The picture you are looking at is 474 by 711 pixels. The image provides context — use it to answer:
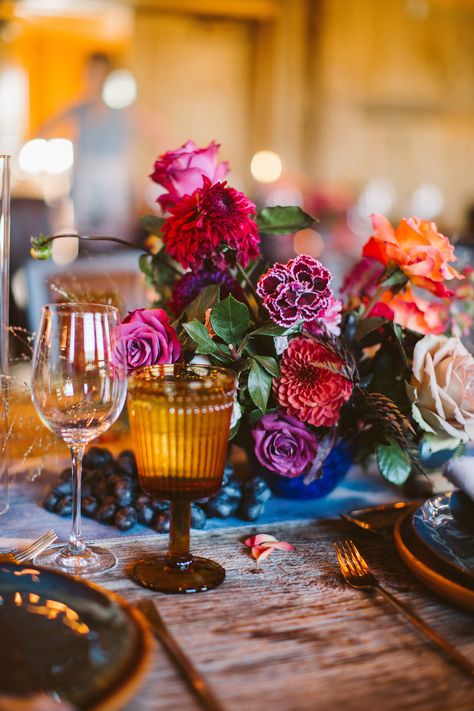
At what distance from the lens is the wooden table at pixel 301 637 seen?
501 millimetres

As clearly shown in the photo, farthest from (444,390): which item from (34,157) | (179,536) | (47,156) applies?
(34,157)

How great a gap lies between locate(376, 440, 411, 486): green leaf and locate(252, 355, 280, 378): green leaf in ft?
0.52

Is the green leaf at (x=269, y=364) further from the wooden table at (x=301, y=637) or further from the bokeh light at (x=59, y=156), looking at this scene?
the bokeh light at (x=59, y=156)

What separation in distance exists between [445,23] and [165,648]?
5781 millimetres

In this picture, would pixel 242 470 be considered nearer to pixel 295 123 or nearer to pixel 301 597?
pixel 301 597

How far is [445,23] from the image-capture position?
17.9 ft

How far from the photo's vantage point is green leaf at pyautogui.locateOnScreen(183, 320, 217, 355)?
77 centimetres

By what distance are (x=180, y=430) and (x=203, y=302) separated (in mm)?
219

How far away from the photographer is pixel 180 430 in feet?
2.13

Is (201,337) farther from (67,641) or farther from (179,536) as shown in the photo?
(67,641)

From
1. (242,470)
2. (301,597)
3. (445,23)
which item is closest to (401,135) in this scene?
(445,23)

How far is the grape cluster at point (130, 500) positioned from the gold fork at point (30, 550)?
8cm

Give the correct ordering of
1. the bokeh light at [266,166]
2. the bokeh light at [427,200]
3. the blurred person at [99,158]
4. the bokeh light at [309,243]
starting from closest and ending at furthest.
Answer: the bokeh light at [309,243] → the bokeh light at [266,166] → the blurred person at [99,158] → the bokeh light at [427,200]

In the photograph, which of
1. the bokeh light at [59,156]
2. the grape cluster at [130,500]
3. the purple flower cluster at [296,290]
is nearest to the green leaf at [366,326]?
the purple flower cluster at [296,290]
